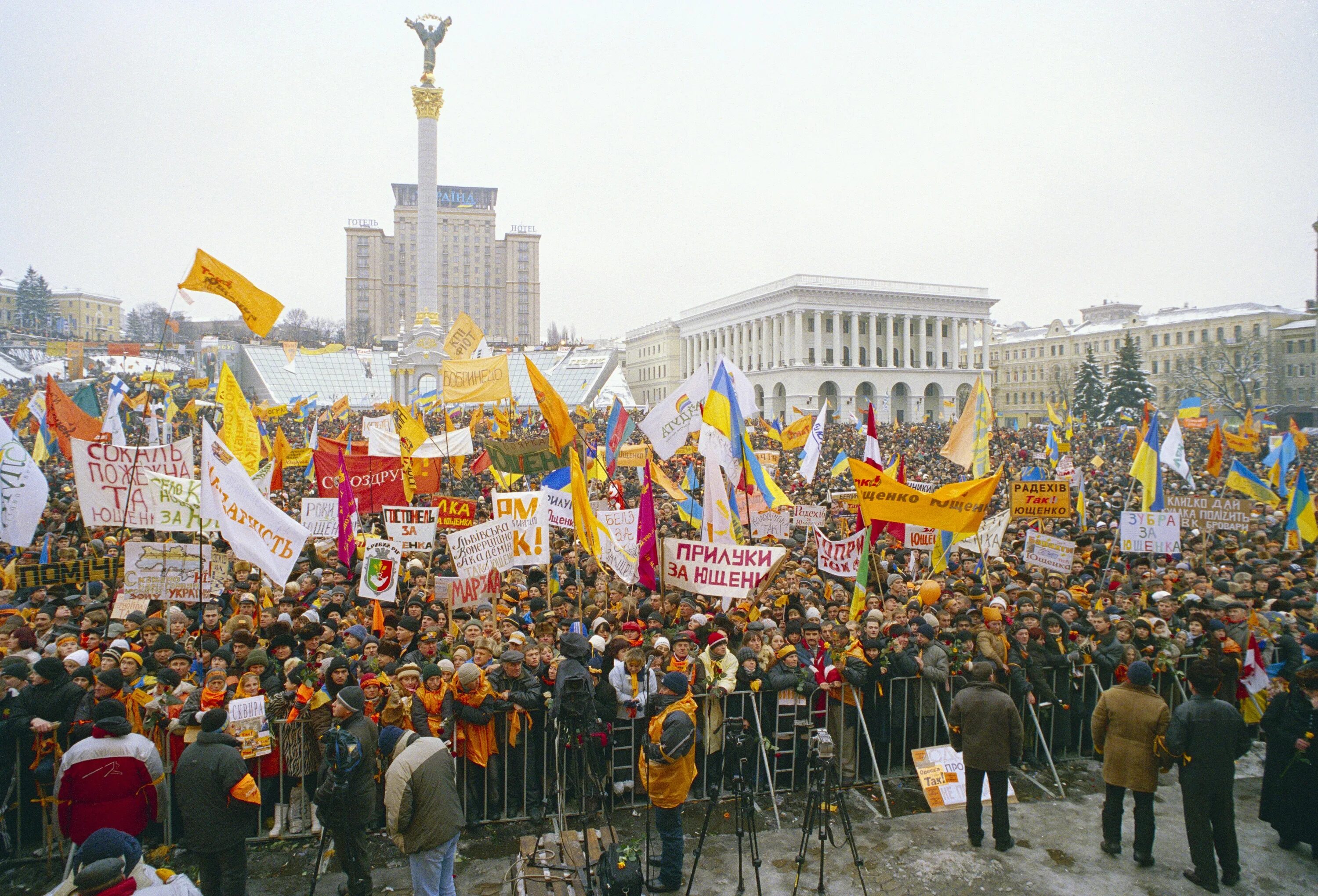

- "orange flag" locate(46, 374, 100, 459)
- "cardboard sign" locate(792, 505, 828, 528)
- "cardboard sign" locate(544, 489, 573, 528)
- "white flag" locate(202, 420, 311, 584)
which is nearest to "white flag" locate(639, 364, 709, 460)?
"cardboard sign" locate(544, 489, 573, 528)

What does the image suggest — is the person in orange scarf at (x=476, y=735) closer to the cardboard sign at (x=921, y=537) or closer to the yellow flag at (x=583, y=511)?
the yellow flag at (x=583, y=511)

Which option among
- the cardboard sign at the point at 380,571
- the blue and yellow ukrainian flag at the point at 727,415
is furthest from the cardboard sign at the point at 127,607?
the blue and yellow ukrainian flag at the point at 727,415

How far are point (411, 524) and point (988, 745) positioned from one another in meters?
7.78

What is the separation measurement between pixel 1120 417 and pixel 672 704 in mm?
55805

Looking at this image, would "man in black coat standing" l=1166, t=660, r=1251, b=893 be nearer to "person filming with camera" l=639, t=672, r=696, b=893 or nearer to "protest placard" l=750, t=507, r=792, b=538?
"person filming with camera" l=639, t=672, r=696, b=893

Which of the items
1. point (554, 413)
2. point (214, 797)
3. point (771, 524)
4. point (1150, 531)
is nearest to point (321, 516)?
point (554, 413)

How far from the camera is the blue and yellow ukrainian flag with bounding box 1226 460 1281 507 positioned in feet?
45.3

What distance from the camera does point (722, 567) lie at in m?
7.48

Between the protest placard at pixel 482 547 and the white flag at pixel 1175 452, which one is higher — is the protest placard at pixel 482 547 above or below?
below

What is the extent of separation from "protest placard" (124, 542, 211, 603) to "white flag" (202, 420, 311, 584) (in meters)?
0.58

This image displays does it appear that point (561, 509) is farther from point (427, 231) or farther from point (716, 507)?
point (427, 231)

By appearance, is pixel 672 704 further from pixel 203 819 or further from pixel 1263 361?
pixel 1263 361

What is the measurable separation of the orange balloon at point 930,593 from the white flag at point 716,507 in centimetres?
247

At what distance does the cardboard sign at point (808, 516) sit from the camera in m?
13.5
